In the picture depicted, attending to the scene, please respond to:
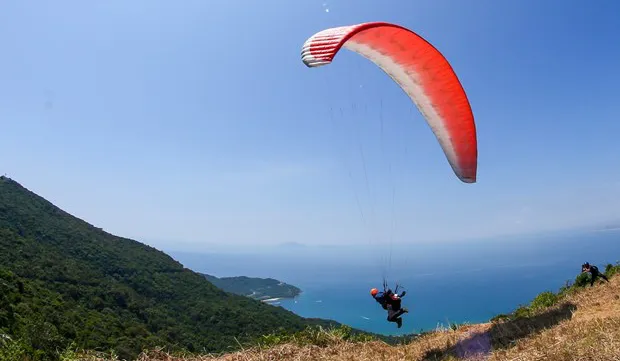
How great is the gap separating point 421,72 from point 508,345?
616 cm

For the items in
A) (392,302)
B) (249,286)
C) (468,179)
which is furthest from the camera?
(249,286)

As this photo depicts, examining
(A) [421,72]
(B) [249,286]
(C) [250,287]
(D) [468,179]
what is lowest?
(C) [250,287]

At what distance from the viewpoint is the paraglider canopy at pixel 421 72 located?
23.9ft

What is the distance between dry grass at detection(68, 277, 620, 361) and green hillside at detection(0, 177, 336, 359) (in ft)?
35.9

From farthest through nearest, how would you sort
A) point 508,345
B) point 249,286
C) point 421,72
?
point 249,286
point 421,72
point 508,345

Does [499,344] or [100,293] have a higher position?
[499,344]

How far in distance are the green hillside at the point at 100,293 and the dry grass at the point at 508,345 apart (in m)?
10.9

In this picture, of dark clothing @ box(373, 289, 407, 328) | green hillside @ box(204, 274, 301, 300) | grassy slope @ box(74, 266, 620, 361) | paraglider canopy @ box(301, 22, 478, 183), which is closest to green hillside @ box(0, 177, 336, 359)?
grassy slope @ box(74, 266, 620, 361)

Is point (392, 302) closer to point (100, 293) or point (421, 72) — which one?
point (421, 72)

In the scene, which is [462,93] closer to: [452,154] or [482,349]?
[452,154]

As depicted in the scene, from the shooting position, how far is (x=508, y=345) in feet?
19.9

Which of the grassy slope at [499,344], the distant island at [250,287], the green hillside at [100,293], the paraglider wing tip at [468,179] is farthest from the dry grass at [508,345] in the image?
the distant island at [250,287]

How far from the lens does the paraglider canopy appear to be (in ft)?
23.9

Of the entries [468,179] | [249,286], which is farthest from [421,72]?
[249,286]
